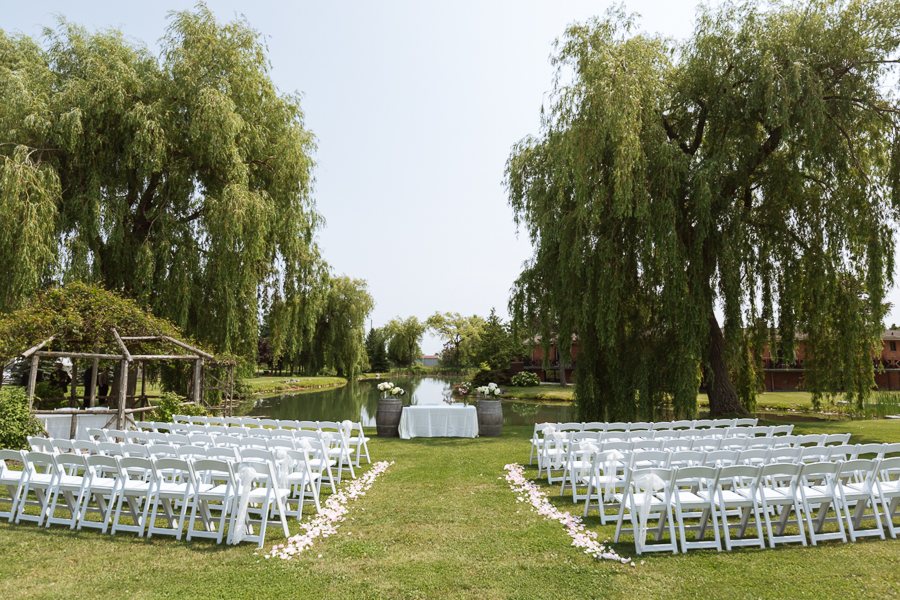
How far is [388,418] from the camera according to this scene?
41.5ft

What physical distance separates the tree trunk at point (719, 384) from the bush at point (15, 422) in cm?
1342

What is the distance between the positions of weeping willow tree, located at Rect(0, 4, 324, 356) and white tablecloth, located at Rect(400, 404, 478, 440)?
4.24 meters

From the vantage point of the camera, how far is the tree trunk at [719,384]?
13594 mm

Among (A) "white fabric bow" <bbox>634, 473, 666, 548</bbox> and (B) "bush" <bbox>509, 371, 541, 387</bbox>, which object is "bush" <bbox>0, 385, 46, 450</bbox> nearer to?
(A) "white fabric bow" <bbox>634, 473, 666, 548</bbox>

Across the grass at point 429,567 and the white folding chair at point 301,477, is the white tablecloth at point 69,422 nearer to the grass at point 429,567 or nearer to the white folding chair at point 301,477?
the grass at point 429,567

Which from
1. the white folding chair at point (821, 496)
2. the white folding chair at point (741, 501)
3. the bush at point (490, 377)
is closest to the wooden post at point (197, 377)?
the white folding chair at point (741, 501)

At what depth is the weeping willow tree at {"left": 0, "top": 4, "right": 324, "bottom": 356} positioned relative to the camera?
436 inches

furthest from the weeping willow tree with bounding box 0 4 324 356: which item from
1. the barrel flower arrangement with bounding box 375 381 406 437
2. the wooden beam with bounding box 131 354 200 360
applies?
the barrel flower arrangement with bounding box 375 381 406 437

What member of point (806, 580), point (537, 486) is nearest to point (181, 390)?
point (537, 486)

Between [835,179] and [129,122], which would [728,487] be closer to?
[835,179]

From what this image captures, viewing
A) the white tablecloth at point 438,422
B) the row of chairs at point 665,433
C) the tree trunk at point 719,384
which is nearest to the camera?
the row of chairs at point 665,433

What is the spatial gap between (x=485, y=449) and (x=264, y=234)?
22.5ft

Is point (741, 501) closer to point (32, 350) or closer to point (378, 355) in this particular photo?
point (32, 350)

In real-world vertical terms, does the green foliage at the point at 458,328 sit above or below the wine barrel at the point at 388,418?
above
